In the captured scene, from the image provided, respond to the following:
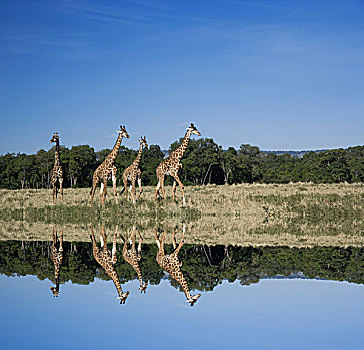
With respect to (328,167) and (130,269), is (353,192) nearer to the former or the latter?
(130,269)

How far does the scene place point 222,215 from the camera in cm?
2142

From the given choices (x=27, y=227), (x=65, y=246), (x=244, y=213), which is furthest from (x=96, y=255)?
(x=244, y=213)

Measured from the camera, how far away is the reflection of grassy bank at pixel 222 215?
639 inches

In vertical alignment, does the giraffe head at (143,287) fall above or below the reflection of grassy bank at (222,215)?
below

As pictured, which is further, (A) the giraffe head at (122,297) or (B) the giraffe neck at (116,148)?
(B) the giraffe neck at (116,148)

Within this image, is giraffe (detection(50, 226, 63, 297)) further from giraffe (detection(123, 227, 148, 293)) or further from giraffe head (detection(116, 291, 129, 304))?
giraffe (detection(123, 227, 148, 293))

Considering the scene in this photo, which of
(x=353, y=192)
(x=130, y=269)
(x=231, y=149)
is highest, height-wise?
(x=231, y=149)

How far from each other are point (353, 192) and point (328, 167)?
62355mm

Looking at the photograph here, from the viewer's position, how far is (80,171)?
80500 millimetres

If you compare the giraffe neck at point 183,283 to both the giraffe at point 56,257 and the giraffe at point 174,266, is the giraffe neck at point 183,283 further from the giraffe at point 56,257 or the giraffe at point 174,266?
the giraffe at point 56,257

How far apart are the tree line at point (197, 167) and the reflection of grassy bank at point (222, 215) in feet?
159

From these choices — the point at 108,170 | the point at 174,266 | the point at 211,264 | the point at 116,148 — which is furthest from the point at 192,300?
the point at 116,148

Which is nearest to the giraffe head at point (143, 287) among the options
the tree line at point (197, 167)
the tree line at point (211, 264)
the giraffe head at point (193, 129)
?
the tree line at point (211, 264)

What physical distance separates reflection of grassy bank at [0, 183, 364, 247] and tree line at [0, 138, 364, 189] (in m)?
48.4
